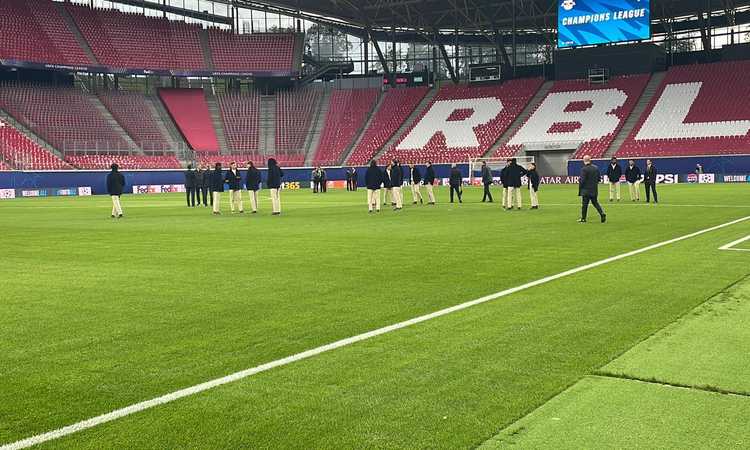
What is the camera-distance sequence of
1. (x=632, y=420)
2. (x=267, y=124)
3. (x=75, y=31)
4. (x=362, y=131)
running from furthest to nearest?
(x=362, y=131) → (x=267, y=124) → (x=75, y=31) → (x=632, y=420)

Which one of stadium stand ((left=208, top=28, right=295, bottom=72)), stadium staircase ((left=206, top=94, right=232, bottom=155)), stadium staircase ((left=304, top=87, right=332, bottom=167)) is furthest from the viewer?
stadium stand ((left=208, top=28, right=295, bottom=72))

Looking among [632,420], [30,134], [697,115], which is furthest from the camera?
[697,115]

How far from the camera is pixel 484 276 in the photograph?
1056 centimetres

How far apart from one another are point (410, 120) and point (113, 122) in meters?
28.3

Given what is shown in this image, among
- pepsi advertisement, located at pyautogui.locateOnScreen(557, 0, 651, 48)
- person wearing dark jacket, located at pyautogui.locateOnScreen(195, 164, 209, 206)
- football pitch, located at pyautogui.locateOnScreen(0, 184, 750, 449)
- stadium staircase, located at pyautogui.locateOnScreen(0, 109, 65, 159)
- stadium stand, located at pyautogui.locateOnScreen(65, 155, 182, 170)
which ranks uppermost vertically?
pepsi advertisement, located at pyautogui.locateOnScreen(557, 0, 651, 48)

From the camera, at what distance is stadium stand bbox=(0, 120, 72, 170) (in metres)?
53.7

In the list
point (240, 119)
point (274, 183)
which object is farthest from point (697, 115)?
point (274, 183)

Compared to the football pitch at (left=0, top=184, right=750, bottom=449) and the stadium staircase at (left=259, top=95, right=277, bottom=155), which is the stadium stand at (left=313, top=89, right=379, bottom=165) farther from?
the football pitch at (left=0, top=184, right=750, bottom=449)

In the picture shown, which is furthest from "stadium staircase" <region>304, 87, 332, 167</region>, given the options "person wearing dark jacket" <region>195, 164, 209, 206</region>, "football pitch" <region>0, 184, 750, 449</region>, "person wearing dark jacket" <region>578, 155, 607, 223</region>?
"football pitch" <region>0, 184, 750, 449</region>

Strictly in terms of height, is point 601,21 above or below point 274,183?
above

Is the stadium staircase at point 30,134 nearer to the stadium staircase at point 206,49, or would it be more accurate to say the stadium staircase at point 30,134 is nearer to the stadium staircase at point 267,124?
the stadium staircase at point 267,124

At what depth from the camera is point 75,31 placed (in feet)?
221

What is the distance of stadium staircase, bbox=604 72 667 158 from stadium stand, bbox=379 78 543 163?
1029 centimetres

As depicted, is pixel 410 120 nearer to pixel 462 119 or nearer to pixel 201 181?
pixel 462 119
